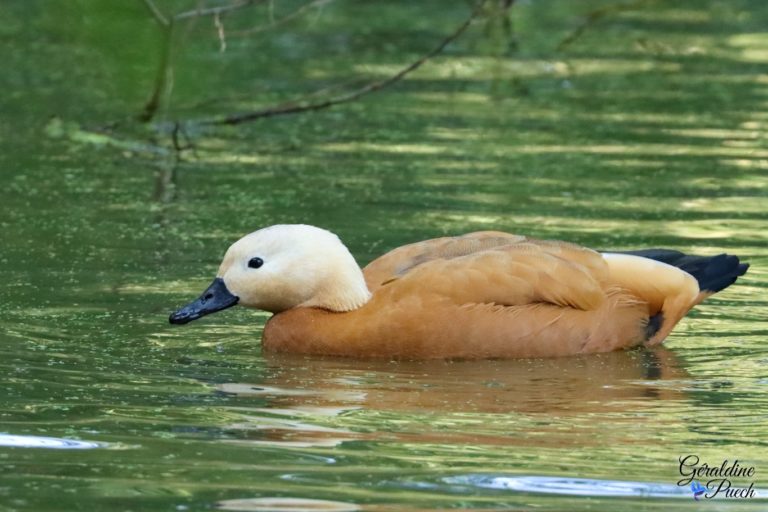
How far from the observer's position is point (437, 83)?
15312mm

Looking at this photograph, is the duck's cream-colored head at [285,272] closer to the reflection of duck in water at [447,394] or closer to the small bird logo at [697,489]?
the reflection of duck in water at [447,394]

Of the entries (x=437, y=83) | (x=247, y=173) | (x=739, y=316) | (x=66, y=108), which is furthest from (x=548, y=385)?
(x=437, y=83)

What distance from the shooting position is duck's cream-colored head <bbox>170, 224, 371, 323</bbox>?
788 centimetres

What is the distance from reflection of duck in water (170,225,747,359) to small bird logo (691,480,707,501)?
201 cm

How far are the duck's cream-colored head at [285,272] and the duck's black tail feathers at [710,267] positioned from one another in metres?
1.44

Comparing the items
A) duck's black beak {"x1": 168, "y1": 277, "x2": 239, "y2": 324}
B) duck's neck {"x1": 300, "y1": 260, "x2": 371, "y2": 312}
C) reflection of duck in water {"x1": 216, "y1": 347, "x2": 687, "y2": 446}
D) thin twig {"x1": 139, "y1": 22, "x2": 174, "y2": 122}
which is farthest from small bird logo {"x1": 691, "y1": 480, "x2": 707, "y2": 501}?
thin twig {"x1": 139, "y1": 22, "x2": 174, "y2": 122}

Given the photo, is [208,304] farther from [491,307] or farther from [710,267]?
[710,267]

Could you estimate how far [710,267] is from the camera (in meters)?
8.36

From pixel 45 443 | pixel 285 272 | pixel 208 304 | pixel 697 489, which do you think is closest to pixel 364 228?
pixel 285 272

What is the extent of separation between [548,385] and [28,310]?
8.19 feet

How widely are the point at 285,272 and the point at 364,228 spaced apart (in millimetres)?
2283

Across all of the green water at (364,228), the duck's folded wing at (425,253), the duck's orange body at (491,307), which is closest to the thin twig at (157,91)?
the green water at (364,228)

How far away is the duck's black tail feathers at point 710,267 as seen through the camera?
328 inches

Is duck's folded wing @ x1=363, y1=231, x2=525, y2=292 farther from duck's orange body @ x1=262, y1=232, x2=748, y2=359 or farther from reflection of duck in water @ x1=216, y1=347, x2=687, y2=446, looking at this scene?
reflection of duck in water @ x1=216, y1=347, x2=687, y2=446
